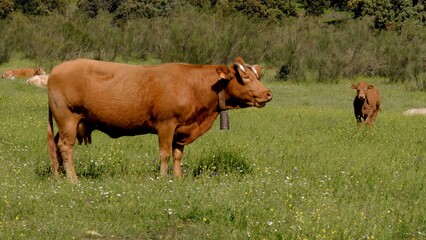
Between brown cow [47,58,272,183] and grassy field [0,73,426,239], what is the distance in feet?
1.76

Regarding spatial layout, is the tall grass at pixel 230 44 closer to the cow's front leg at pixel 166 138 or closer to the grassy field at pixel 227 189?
the grassy field at pixel 227 189

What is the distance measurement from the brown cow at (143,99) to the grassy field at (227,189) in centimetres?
54

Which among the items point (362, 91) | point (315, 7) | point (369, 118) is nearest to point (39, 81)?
point (362, 91)

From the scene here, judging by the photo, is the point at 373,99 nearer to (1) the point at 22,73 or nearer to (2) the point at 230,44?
(1) the point at 22,73

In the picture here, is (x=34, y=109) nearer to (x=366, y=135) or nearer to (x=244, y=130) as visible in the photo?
(x=244, y=130)

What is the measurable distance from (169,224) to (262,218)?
950 millimetres

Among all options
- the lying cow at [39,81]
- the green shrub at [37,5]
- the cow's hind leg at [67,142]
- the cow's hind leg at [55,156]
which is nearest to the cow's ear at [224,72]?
the cow's hind leg at [67,142]

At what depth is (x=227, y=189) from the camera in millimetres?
8414

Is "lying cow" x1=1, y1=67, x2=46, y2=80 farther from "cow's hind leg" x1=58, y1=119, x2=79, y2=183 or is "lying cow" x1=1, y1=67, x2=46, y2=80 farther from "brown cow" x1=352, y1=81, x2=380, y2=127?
"cow's hind leg" x1=58, y1=119, x2=79, y2=183

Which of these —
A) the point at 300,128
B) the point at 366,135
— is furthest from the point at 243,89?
the point at 300,128

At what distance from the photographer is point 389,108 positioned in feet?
85.4

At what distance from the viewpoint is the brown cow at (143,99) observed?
957 centimetres

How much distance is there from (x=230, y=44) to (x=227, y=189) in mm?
32382

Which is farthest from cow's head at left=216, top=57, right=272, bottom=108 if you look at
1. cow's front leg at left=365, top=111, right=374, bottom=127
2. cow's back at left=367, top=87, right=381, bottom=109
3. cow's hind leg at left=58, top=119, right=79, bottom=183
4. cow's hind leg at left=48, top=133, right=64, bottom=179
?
cow's back at left=367, top=87, right=381, bottom=109
